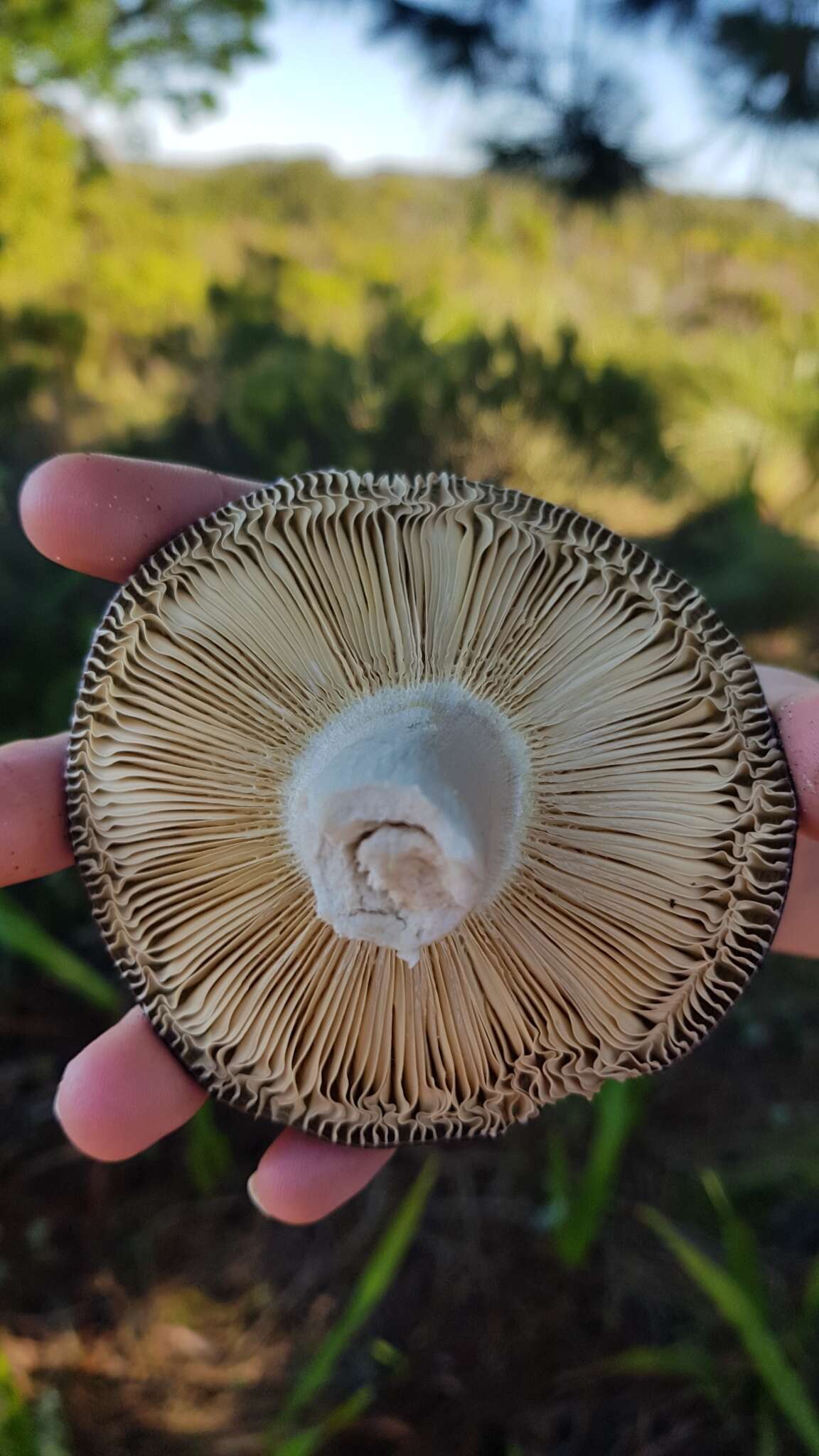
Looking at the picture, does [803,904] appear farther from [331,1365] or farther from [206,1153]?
[206,1153]

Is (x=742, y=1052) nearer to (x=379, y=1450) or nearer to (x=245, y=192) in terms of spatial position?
(x=379, y=1450)

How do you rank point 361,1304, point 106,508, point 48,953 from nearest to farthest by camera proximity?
1. point 106,508
2. point 361,1304
3. point 48,953

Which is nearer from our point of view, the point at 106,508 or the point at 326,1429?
the point at 106,508

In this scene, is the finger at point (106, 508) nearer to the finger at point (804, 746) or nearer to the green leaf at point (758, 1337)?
the finger at point (804, 746)

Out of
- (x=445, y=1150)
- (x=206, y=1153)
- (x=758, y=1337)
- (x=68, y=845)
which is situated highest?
(x=68, y=845)

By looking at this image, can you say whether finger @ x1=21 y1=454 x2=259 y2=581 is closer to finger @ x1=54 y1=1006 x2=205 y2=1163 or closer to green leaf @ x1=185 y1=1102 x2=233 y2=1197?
finger @ x1=54 y1=1006 x2=205 y2=1163

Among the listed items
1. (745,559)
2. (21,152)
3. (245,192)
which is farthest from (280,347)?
(245,192)

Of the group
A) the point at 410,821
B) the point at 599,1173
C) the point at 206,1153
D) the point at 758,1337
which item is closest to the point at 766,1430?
the point at 758,1337
